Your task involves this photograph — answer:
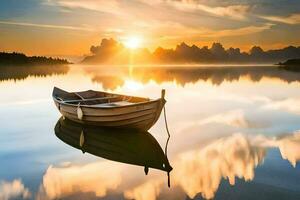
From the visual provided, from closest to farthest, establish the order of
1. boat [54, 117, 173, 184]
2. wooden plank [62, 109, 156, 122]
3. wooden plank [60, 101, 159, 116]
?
boat [54, 117, 173, 184] → wooden plank [60, 101, 159, 116] → wooden plank [62, 109, 156, 122]

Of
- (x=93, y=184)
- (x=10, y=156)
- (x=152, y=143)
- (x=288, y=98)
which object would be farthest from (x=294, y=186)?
(x=288, y=98)

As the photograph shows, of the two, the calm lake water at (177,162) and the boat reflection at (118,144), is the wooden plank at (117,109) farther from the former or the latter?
the calm lake water at (177,162)

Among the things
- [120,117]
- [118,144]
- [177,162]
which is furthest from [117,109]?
[177,162]

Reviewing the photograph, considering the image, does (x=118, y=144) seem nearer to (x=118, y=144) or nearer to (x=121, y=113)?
(x=118, y=144)

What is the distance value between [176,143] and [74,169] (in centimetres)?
565

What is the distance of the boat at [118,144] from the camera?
1424 centimetres

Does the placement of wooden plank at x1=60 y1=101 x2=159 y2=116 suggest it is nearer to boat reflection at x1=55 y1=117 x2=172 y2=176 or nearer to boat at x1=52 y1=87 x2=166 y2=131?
boat at x1=52 y1=87 x2=166 y2=131

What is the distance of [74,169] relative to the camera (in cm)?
1315

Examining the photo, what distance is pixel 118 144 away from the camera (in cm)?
1659

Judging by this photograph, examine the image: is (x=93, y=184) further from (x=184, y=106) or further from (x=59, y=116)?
(x=184, y=106)

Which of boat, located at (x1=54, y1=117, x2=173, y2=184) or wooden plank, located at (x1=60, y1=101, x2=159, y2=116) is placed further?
wooden plank, located at (x1=60, y1=101, x2=159, y2=116)

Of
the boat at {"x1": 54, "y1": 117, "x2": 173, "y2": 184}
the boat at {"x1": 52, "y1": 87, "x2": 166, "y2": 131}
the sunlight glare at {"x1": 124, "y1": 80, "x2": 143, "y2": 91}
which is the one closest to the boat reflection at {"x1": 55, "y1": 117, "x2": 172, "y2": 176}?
the boat at {"x1": 54, "y1": 117, "x2": 173, "y2": 184}

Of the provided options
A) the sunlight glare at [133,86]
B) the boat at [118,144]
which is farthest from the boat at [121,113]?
the sunlight glare at [133,86]

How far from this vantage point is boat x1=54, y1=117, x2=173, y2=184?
14242 millimetres
